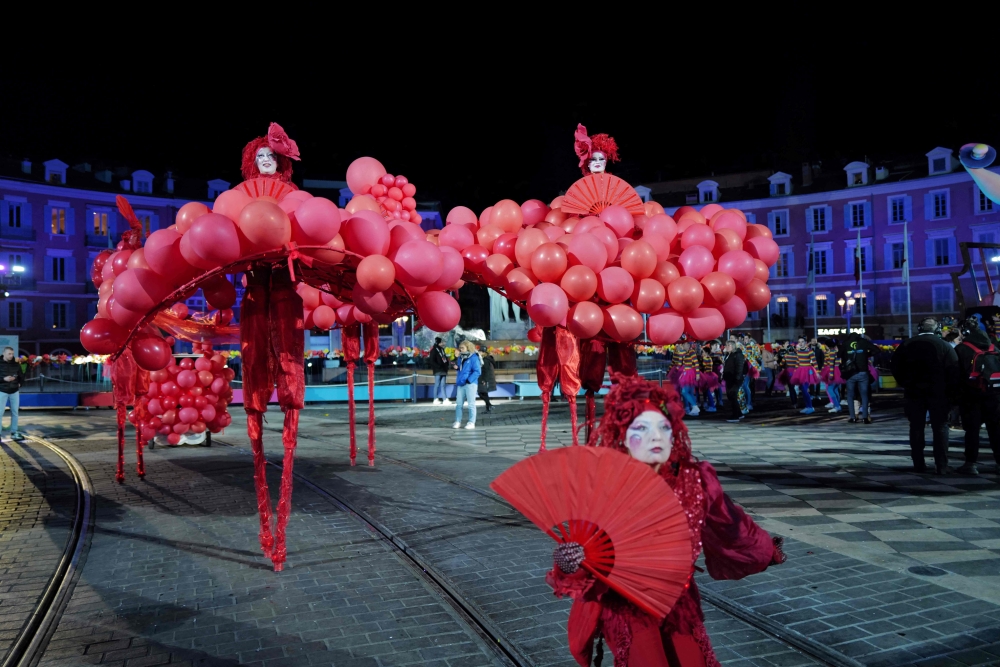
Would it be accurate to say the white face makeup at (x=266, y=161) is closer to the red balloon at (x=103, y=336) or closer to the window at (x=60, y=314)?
the red balloon at (x=103, y=336)

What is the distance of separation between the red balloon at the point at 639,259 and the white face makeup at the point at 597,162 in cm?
160

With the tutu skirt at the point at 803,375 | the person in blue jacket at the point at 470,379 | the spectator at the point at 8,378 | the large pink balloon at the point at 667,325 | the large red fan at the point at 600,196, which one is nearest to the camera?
the large pink balloon at the point at 667,325

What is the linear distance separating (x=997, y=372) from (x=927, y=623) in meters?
5.61

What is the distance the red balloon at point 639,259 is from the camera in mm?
6266

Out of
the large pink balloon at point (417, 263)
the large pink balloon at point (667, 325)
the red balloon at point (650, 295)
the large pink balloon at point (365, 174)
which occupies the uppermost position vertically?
the large pink balloon at point (365, 174)

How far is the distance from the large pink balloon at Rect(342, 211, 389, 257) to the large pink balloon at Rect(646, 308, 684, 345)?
2.82 m

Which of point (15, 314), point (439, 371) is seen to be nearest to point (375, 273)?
point (439, 371)

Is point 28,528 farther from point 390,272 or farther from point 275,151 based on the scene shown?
point 390,272

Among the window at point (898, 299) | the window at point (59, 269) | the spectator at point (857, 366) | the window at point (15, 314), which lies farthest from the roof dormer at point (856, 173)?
the window at point (15, 314)

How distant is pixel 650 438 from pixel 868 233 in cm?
4471

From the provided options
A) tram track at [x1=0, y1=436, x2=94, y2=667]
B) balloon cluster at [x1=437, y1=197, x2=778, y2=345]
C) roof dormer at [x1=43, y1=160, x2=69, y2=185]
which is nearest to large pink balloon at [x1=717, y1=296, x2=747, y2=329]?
balloon cluster at [x1=437, y1=197, x2=778, y2=345]

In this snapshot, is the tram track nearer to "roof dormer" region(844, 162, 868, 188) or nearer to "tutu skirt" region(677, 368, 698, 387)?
"tutu skirt" region(677, 368, 698, 387)

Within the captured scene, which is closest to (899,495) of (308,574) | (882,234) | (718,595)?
(718,595)

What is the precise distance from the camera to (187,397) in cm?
1038
